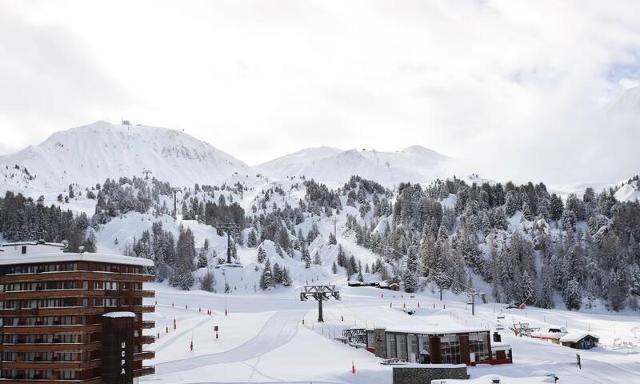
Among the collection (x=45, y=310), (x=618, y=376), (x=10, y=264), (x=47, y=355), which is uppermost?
(x=10, y=264)

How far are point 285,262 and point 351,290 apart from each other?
124 ft

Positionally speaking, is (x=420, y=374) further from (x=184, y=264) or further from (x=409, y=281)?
(x=184, y=264)

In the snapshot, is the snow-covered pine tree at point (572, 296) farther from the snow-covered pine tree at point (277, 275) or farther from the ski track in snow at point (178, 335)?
the ski track in snow at point (178, 335)

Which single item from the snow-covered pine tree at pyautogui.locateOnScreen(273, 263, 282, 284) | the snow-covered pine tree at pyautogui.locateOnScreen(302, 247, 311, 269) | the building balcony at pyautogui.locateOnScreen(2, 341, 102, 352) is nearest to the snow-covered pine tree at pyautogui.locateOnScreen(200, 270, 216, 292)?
the snow-covered pine tree at pyautogui.locateOnScreen(273, 263, 282, 284)

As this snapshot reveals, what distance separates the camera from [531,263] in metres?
183

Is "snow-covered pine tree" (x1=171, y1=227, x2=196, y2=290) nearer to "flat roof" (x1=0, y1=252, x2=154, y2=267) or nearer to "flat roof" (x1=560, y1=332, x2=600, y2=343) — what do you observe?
"flat roof" (x1=0, y1=252, x2=154, y2=267)

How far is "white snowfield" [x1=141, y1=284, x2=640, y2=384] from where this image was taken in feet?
225

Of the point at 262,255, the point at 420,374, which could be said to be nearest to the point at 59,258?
the point at 420,374

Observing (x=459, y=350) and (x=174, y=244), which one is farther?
(x=174, y=244)

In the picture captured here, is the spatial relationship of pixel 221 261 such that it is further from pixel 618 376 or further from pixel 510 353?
pixel 618 376

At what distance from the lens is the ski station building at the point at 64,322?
63125 millimetres

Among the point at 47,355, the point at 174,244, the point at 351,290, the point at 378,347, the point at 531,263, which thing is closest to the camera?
the point at 47,355

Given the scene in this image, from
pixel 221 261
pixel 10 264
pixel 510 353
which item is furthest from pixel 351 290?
pixel 10 264

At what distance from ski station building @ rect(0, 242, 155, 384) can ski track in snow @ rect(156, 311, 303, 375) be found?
691 cm
